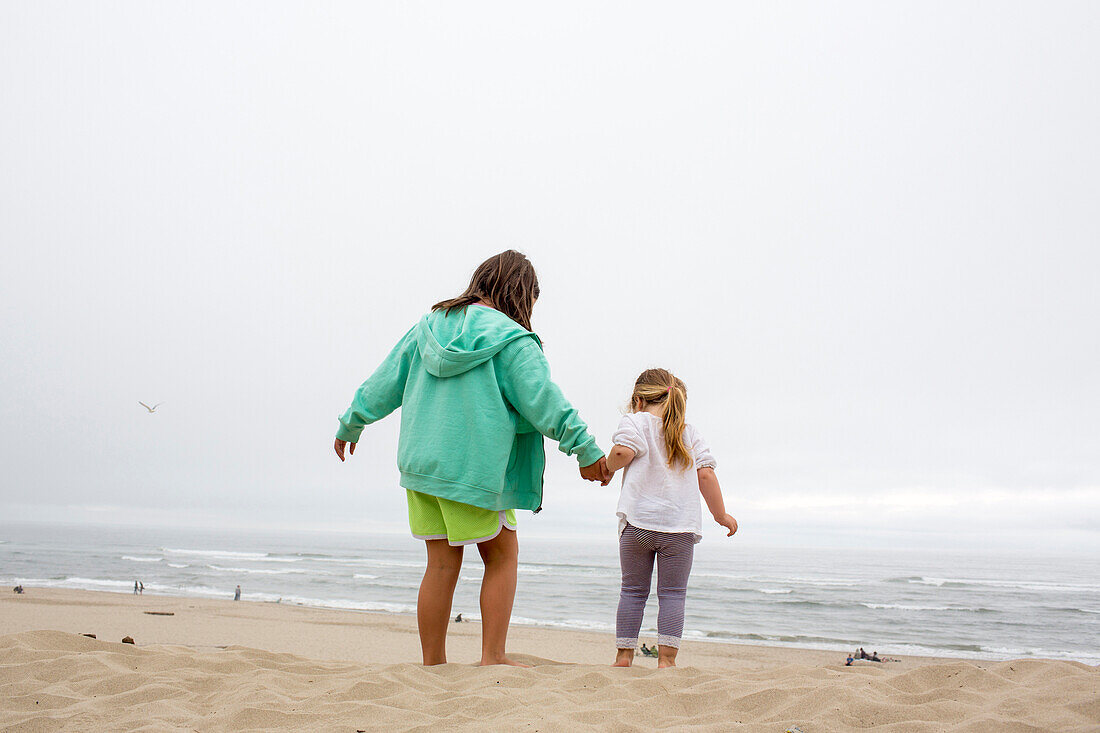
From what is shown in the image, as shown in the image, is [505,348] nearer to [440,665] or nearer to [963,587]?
[440,665]

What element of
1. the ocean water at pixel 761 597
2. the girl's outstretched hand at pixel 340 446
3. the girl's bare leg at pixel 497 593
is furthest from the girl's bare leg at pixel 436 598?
the ocean water at pixel 761 597

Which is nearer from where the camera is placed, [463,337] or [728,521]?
[463,337]

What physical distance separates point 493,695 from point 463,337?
150cm

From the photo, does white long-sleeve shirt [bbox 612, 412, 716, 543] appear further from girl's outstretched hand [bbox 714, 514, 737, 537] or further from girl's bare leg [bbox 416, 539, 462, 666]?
girl's bare leg [bbox 416, 539, 462, 666]

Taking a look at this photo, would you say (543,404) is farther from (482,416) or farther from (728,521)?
(728,521)

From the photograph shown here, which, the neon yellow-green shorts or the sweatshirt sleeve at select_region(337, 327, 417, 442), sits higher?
the sweatshirt sleeve at select_region(337, 327, 417, 442)

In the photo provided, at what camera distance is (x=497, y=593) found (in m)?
3.07

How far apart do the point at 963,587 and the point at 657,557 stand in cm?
3205

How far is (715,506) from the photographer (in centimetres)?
374

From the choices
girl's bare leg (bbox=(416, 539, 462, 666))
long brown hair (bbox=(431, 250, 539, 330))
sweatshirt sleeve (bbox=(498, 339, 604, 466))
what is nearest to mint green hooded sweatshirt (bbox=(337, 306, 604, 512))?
sweatshirt sleeve (bbox=(498, 339, 604, 466))

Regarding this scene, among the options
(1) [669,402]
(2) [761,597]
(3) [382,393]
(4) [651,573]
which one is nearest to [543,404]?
(3) [382,393]

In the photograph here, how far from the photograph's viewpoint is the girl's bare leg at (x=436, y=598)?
3059mm

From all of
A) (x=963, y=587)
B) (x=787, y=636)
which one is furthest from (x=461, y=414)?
(x=963, y=587)

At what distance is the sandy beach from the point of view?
2.13 m
